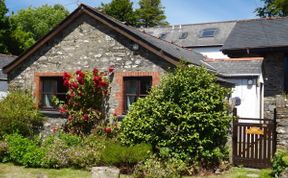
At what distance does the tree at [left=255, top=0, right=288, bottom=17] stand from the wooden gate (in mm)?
28198

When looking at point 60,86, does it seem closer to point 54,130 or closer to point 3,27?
point 54,130

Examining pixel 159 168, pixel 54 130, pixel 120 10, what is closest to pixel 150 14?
pixel 120 10

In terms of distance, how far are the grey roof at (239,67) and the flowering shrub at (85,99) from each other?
19.5 ft

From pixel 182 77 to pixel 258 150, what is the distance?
11.8 ft

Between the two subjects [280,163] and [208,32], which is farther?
[208,32]

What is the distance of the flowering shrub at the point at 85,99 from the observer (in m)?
14.6

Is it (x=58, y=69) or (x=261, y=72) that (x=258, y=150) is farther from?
(x=58, y=69)

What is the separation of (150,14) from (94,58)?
146 ft

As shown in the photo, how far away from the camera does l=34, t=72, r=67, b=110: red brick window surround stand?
1611 cm

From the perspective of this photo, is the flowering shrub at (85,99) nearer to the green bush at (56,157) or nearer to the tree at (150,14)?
the green bush at (56,157)

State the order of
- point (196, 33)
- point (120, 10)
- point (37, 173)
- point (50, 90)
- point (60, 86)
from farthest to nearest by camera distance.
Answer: point (120, 10), point (196, 33), point (50, 90), point (60, 86), point (37, 173)

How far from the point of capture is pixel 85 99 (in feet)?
48.3

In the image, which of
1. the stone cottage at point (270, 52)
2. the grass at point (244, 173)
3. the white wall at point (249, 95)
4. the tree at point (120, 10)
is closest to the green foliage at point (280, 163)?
the grass at point (244, 173)

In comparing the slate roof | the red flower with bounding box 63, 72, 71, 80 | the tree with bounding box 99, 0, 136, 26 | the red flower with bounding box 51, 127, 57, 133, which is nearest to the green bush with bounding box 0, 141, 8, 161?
the red flower with bounding box 51, 127, 57, 133
